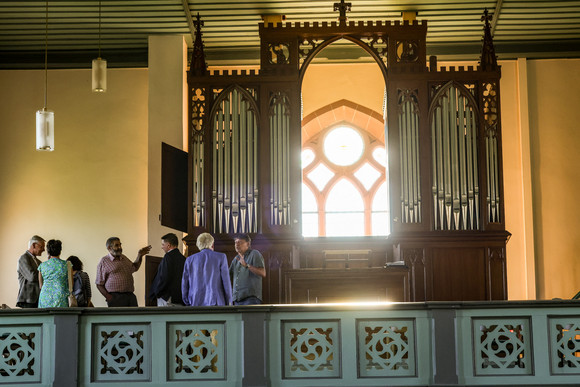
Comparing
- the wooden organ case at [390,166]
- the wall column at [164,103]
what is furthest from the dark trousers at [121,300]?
the wall column at [164,103]

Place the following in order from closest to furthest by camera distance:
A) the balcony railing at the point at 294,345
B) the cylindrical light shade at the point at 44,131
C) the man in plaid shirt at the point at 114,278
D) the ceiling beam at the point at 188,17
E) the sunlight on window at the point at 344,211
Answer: the balcony railing at the point at 294,345
the man in plaid shirt at the point at 114,278
the cylindrical light shade at the point at 44,131
the ceiling beam at the point at 188,17
the sunlight on window at the point at 344,211

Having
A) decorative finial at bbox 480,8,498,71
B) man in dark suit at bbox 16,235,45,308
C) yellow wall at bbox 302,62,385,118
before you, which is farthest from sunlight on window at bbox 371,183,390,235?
man in dark suit at bbox 16,235,45,308

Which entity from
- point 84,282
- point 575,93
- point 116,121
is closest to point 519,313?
point 84,282

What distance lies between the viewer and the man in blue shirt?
9.74m

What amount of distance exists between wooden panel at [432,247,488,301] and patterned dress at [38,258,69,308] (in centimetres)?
520

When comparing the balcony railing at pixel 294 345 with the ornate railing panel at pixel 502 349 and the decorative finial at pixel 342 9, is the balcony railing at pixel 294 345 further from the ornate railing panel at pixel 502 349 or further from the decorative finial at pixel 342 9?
the decorative finial at pixel 342 9

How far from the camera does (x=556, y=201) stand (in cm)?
1457

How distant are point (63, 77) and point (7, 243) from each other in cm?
291

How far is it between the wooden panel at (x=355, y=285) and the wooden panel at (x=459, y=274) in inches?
33.7

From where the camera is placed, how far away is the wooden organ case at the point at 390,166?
39.8 ft

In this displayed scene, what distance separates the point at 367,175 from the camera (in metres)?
16.3

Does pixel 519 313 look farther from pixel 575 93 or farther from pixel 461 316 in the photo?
pixel 575 93

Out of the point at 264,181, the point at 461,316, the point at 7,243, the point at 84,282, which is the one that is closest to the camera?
the point at 461,316

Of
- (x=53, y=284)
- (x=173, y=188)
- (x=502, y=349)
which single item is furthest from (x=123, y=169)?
(x=502, y=349)
